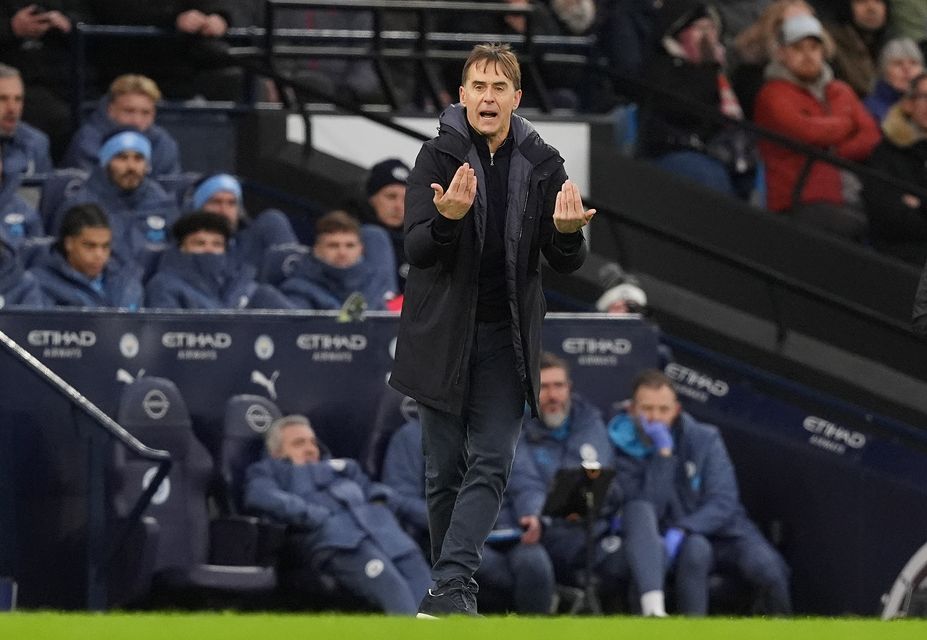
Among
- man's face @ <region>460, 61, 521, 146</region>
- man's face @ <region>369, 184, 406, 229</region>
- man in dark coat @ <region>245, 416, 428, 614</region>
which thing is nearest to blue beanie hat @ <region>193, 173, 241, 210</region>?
man's face @ <region>369, 184, 406, 229</region>

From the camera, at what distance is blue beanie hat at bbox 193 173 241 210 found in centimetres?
1290

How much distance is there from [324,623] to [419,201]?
80.2 inches

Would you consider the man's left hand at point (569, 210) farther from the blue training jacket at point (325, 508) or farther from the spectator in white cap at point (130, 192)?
the spectator in white cap at point (130, 192)

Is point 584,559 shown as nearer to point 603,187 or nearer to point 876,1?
point 603,187

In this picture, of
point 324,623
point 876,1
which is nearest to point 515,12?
point 876,1

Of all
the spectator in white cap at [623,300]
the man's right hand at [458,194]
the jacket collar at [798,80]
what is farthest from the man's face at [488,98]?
the jacket collar at [798,80]

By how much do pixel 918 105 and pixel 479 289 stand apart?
8049 millimetres

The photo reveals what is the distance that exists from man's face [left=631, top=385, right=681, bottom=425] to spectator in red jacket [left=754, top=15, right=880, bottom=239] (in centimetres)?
310

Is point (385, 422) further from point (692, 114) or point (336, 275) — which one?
point (692, 114)

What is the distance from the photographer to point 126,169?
12820 mm

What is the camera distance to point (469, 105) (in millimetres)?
7809

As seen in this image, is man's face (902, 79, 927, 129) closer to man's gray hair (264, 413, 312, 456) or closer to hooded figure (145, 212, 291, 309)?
hooded figure (145, 212, 291, 309)

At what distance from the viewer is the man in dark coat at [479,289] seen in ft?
25.3

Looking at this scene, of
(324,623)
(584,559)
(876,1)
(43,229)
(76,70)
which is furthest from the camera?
(876,1)
